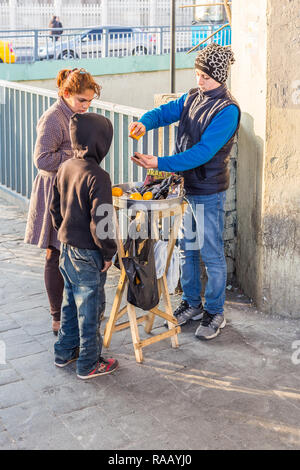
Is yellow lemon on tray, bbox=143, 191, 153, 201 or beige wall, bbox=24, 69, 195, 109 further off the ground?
beige wall, bbox=24, 69, 195, 109

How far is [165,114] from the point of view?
4.93m

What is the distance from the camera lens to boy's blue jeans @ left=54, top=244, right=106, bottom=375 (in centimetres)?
405

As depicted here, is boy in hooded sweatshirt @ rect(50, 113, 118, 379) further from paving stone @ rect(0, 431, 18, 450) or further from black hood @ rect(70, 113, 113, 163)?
paving stone @ rect(0, 431, 18, 450)

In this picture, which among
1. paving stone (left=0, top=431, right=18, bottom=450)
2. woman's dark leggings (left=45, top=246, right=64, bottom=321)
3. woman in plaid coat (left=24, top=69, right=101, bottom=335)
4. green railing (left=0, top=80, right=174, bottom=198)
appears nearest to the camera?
paving stone (left=0, top=431, right=18, bottom=450)

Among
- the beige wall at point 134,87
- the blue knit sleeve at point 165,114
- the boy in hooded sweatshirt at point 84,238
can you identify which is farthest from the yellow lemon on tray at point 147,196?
the beige wall at point 134,87

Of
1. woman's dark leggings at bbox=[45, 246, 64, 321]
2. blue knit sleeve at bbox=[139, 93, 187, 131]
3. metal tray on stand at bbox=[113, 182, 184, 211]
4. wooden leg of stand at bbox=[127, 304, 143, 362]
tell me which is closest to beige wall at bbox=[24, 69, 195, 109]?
blue knit sleeve at bbox=[139, 93, 187, 131]

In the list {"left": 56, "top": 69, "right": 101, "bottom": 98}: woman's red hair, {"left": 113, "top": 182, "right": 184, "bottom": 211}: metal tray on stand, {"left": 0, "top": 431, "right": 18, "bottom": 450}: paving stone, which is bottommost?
{"left": 0, "top": 431, "right": 18, "bottom": 450}: paving stone

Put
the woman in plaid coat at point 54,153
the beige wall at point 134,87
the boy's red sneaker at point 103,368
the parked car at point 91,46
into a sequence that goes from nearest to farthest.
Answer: the boy's red sneaker at point 103,368
the woman in plaid coat at point 54,153
the parked car at point 91,46
the beige wall at point 134,87

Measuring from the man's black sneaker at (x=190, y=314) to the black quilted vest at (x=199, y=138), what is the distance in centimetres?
93

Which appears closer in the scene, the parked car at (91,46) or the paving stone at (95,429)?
the paving stone at (95,429)

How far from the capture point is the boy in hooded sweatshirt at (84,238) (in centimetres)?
386

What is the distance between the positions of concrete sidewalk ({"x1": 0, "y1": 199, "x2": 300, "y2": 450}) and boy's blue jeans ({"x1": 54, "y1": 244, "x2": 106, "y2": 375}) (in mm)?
196

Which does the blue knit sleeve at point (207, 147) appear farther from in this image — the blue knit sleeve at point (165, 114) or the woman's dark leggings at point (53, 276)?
the woman's dark leggings at point (53, 276)
